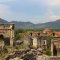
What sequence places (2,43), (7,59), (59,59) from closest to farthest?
1. (59,59)
2. (7,59)
3. (2,43)

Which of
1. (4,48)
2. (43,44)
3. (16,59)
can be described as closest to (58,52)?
(4,48)

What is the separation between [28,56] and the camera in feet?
83.6

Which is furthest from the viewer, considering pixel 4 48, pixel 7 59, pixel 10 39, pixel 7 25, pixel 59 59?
pixel 7 25

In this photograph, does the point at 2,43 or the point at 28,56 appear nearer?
the point at 28,56

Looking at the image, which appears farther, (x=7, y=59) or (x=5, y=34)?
(x=5, y=34)

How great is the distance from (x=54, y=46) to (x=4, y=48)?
23.8ft

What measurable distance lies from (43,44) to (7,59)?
27952mm

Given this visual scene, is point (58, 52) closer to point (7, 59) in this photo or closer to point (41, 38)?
point (7, 59)

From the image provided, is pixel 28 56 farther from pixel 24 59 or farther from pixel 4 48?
pixel 4 48

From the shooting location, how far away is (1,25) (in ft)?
148

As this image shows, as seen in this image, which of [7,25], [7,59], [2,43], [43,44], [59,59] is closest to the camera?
[59,59]

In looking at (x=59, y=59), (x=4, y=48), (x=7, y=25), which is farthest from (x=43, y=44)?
(x=59, y=59)

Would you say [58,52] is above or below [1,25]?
below

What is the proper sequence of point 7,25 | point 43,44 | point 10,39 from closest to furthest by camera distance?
point 10,39 → point 7,25 → point 43,44
